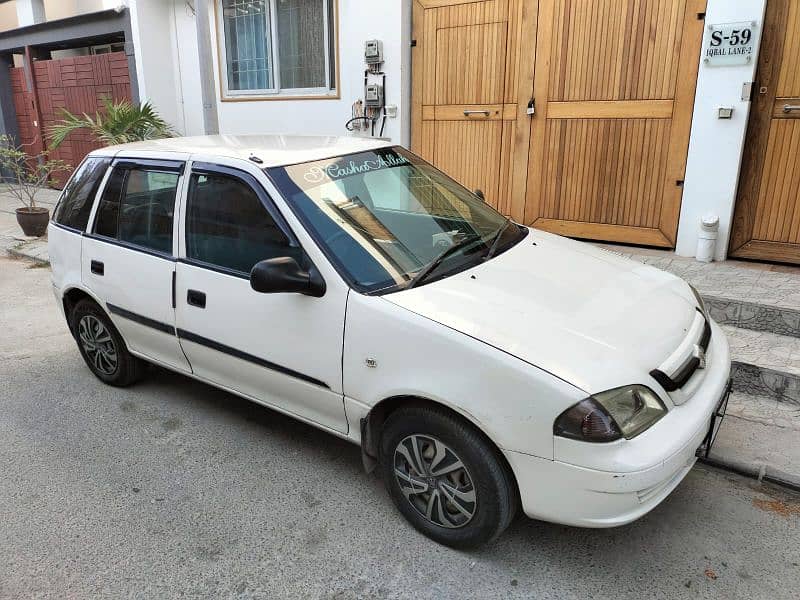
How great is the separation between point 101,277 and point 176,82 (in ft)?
24.3

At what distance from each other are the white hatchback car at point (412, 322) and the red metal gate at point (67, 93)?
823cm

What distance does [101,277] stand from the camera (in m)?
4.11

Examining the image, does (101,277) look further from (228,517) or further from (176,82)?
(176,82)

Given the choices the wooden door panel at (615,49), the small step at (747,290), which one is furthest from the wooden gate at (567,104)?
the small step at (747,290)

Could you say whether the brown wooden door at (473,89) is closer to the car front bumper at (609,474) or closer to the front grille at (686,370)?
the front grille at (686,370)

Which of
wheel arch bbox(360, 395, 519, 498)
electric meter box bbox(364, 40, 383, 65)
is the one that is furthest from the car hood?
electric meter box bbox(364, 40, 383, 65)

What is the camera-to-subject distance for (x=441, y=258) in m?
3.12

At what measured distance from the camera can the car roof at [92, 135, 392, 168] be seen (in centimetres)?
341

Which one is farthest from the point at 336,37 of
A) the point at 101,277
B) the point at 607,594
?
the point at 607,594

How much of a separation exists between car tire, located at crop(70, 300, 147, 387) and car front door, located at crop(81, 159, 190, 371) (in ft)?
0.55

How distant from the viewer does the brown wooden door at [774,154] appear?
5.04 m

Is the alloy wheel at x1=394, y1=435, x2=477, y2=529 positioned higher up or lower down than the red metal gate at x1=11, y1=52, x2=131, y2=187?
lower down

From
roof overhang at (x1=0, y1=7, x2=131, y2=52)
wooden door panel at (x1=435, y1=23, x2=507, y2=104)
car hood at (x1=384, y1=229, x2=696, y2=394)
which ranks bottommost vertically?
car hood at (x1=384, y1=229, x2=696, y2=394)

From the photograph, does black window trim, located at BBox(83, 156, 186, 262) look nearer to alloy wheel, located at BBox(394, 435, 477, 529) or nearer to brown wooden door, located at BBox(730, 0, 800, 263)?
alloy wheel, located at BBox(394, 435, 477, 529)
